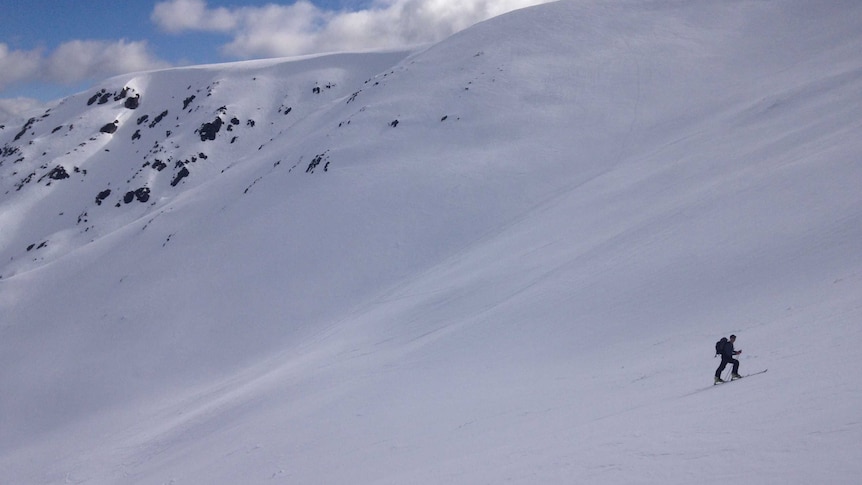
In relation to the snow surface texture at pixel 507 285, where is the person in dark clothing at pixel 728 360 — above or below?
below

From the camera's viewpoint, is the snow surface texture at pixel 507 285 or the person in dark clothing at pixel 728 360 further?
the person in dark clothing at pixel 728 360

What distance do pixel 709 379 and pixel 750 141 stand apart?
72.4 ft

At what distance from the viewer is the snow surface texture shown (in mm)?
11148

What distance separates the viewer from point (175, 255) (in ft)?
172

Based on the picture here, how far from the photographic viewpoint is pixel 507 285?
86.8ft

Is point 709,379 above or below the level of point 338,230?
below

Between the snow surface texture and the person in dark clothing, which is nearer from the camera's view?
the snow surface texture

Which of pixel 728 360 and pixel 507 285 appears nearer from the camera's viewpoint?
pixel 728 360

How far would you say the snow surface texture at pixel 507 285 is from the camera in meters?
11.1

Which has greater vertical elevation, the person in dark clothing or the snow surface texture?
the snow surface texture

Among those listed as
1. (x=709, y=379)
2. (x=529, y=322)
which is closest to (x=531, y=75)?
(x=529, y=322)

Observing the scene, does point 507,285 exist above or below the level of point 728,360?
Answer: above

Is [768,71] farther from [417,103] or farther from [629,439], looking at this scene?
[629,439]

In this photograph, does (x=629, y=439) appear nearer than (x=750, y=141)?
Yes
